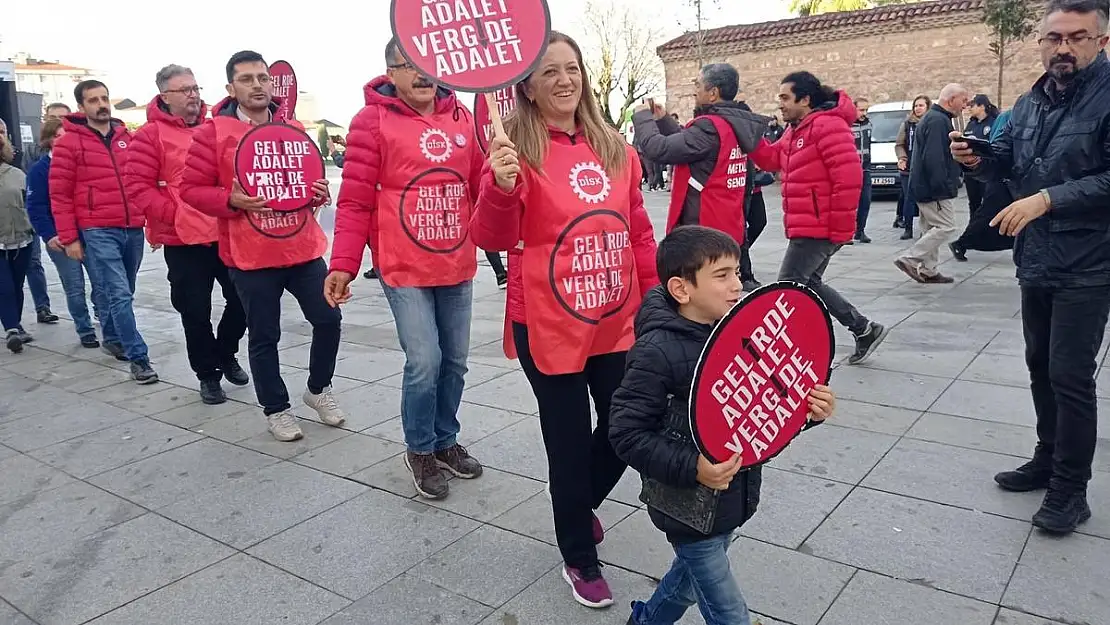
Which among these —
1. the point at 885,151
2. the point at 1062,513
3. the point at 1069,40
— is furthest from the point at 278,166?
the point at 885,151

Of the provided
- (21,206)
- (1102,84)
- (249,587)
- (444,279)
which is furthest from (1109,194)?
(21,206)

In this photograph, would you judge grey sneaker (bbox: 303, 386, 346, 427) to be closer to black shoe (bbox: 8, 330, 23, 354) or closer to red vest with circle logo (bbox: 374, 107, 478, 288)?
red vest with circle logo (bbox: 374, 107, 478, 288)

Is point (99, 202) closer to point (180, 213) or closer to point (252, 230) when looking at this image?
point (180, 213)

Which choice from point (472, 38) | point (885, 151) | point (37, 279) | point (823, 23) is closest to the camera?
point (472, 38)

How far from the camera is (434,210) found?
3.63 metres

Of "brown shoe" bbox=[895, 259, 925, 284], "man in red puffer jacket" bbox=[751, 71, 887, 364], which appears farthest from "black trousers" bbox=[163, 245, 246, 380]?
"brown shoe" bbox=[895, 259, 925, 284]

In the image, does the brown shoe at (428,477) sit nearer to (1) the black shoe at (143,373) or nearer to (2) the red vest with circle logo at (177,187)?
(2) the red vest with circle logo at (177,187)

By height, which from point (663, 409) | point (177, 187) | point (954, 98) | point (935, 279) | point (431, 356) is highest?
point (177, 187)

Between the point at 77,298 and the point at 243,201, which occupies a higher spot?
the point at 243,201

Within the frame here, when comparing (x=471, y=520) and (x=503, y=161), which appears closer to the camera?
(x=503, y=161)

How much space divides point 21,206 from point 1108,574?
26.9 feet

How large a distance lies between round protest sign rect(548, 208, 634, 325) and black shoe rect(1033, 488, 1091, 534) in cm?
183

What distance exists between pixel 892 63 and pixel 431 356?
74.1 ft

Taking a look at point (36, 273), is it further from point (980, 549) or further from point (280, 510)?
point (980, 549)
